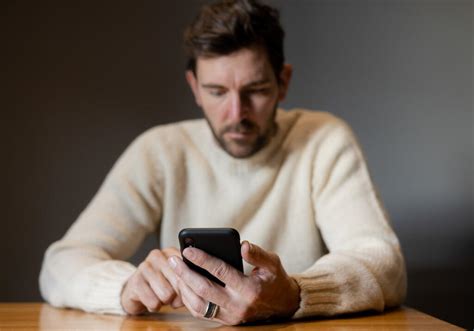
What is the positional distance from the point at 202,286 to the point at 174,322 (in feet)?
0.52

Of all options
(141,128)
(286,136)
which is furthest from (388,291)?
(141,128)

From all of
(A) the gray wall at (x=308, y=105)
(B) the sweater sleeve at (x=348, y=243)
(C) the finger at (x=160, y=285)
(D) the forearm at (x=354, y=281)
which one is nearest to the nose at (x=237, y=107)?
(B) the sweater sleeve at (x=348, y=243)

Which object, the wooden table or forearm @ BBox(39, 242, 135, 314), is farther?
forearm @ BBox(39, 242, 135, 314)

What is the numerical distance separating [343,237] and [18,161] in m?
1.31

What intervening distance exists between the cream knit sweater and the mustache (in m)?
0.13

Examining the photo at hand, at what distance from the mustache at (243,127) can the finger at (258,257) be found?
0.60 meters

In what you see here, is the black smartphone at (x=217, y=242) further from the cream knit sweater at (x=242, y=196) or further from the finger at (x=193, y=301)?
the cream knit sweater at (x=242, y=196)

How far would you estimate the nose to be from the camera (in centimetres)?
156

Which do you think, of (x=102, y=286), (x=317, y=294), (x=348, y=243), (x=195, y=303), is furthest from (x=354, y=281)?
(x=102, y=286)

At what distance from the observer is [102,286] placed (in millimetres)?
1283

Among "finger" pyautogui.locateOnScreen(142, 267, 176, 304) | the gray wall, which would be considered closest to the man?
"finger" pyautogui.locateOnScreen(142, 267, 176, 304)

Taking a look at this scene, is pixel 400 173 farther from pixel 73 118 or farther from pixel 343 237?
pixel 73 118

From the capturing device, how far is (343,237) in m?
1.47

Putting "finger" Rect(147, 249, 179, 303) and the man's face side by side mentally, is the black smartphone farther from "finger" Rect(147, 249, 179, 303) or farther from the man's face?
the man's face
